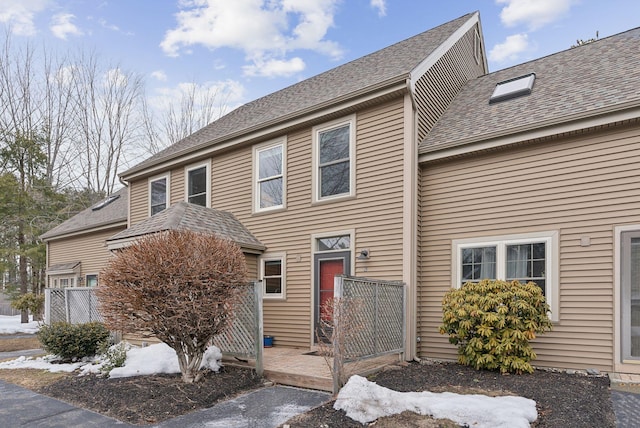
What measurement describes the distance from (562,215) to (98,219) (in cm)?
1439

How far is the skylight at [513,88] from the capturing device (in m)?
7.62

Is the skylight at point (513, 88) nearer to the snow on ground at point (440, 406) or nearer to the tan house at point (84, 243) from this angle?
the snow on ground at point (440, 406)

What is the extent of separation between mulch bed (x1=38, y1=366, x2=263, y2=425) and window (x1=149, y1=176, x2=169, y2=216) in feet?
19.1

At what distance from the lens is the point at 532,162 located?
6371mm

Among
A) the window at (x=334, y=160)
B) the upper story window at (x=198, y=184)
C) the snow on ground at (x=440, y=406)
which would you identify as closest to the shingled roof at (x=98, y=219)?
the upper story window at (x=198, y=184)

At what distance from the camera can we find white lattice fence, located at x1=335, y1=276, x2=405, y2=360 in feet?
17.6

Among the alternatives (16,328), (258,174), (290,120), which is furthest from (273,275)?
(16,328)

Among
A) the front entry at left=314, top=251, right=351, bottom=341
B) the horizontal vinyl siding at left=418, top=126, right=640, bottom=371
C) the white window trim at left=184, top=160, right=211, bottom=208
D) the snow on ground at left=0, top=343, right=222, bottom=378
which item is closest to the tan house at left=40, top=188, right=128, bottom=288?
the white window trim at left=184, top=160, right=211, bottom=208

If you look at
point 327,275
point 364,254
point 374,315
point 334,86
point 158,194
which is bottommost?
point 374,315

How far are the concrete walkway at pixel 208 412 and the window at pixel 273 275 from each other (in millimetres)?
3109

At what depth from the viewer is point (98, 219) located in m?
14.6

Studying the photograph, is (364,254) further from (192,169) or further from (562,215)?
(192,169)

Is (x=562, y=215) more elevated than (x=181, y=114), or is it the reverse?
(x=181, y=114)

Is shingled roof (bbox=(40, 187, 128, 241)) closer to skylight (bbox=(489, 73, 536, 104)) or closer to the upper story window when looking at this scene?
the upper story window
